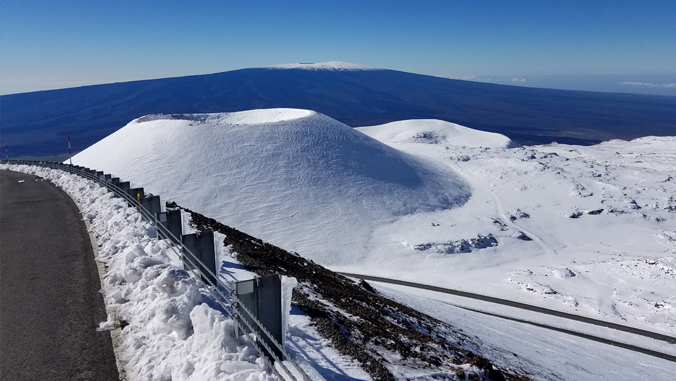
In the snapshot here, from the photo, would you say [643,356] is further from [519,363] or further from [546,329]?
[519,363]

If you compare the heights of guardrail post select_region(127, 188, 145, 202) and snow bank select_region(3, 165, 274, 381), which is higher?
guardrail post select_region(127, 188, 145, 202)

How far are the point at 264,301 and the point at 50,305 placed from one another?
4300mm

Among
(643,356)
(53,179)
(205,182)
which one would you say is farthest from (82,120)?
(643,356)

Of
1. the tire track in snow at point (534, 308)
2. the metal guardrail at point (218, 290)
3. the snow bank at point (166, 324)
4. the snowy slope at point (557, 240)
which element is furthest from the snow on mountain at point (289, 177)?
the snow bank at point (166, 324)

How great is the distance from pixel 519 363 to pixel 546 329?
9909mm

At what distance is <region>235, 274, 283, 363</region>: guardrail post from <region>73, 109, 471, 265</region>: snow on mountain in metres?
23.2

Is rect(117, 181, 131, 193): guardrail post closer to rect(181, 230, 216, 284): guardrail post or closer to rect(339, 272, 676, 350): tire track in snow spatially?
rect(181, 230, 216, 284): guardrail post

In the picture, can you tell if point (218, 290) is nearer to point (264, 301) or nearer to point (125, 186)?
point (264, 301)

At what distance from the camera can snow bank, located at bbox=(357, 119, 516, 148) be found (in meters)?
76.2

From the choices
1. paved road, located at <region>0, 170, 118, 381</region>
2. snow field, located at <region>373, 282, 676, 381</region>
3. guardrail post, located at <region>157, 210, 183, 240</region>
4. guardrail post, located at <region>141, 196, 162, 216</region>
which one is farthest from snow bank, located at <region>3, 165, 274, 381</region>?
snow field, located at <region>373, 282, 676, 381</region>

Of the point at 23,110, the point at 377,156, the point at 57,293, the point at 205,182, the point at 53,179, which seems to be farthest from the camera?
the point at 23,110

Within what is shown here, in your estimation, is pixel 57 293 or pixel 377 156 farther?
pixel 377 156

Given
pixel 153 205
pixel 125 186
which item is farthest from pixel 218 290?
pixel 125 186

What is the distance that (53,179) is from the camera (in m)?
21.6
